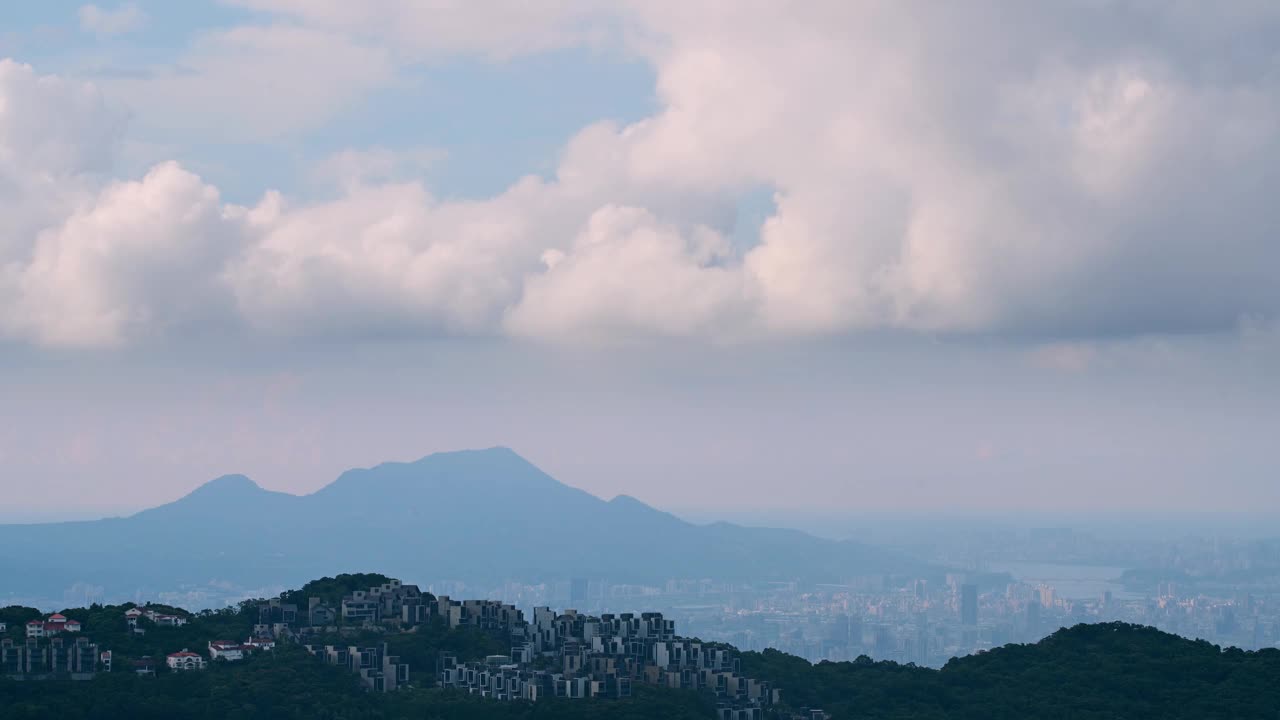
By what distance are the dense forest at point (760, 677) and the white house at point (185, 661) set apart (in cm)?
56

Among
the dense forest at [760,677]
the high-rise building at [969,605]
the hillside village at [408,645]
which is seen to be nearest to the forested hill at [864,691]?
the dense forest at [760,677]

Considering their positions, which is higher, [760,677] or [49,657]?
[49,657]

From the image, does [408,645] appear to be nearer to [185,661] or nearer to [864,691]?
[185,661]

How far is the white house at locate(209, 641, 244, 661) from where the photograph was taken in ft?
203

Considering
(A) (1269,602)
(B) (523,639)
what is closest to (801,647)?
(B) (523,639)

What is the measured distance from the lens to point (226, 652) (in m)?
62.1

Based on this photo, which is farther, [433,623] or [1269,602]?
[1269,602]

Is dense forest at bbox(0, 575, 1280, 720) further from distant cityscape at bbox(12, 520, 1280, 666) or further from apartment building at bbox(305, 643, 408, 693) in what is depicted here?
distant cityscape at bbox(12, 520, 1280, 666)

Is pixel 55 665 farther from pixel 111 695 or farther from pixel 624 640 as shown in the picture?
pixel 624 640

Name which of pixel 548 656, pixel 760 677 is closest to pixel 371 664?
pixel 548 656

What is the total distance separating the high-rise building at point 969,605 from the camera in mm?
172625

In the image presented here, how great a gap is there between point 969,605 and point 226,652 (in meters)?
129

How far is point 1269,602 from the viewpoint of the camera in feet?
643

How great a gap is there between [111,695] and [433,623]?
1570cm
